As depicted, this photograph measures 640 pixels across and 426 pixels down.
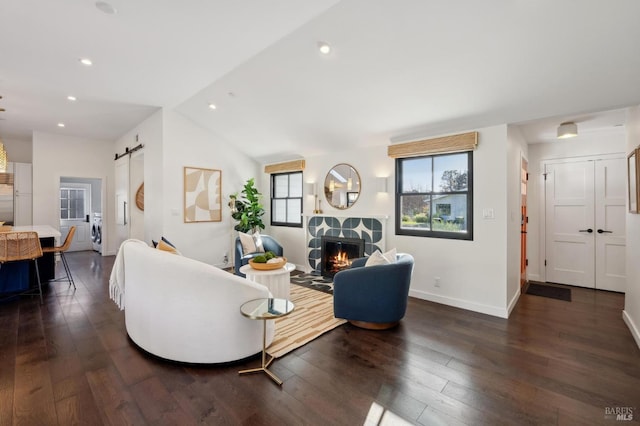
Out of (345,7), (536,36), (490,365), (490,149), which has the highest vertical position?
(345,7)

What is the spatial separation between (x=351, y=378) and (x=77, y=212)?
31.7 ft

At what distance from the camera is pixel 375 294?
296 centimetres

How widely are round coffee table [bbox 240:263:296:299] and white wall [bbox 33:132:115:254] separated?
6172 mm

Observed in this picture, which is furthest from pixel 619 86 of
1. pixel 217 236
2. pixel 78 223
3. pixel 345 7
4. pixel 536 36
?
pixel 78 223

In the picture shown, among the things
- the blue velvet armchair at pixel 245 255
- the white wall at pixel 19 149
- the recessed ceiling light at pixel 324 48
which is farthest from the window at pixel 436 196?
the white wall at pixel 19 149

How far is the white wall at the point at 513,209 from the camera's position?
352 centimetres

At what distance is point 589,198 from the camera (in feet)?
15.0

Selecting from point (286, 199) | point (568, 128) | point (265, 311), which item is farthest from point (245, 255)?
point (568, 128)

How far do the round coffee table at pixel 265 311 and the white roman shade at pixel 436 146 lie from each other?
289 centimetres

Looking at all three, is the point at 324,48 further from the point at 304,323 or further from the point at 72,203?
the point at 72,203

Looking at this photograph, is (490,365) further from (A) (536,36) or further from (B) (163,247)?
(B) (163,247)

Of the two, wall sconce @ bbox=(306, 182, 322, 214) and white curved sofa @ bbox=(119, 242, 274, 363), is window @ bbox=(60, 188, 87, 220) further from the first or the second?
white curved sofa @ bbox=(119, 242, 274, 363)

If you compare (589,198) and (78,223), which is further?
(78,223)

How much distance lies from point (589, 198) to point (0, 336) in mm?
7871
